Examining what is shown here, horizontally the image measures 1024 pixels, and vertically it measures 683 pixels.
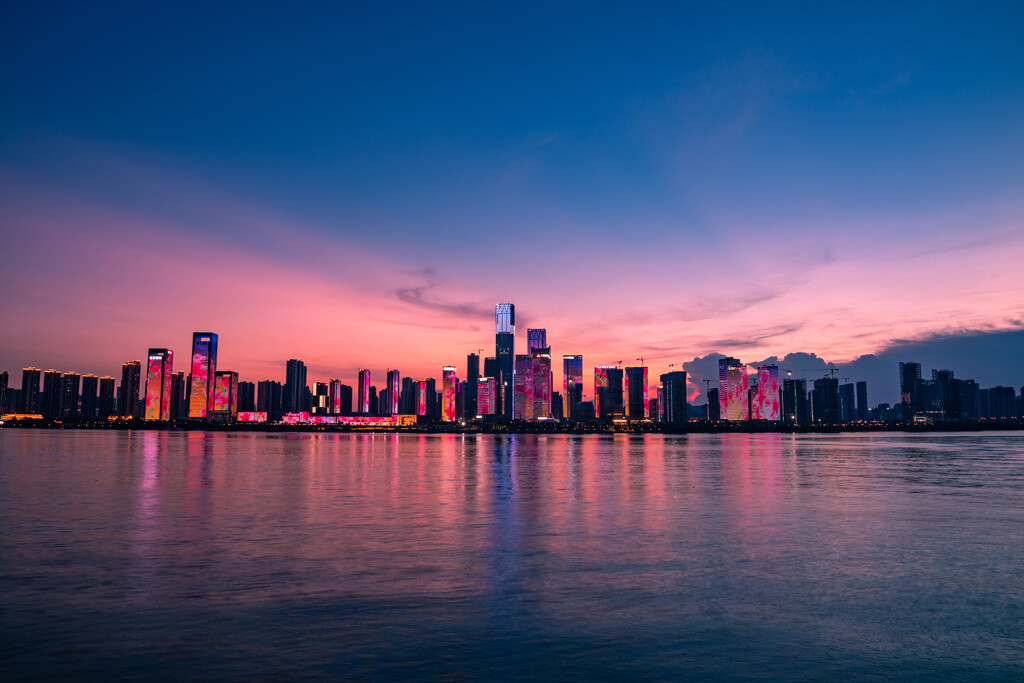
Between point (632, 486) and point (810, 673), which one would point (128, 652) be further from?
point (632, 486)

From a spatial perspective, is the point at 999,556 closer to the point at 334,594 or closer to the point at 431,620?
the point at 431,620

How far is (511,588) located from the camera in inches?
739

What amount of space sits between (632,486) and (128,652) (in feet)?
136

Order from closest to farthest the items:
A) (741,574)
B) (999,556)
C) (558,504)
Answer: (741,574), (999,556), (558,504)

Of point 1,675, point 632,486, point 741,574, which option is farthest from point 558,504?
point 1,675

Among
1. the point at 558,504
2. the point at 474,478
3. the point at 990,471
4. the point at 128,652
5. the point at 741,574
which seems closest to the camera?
the point at 128,652

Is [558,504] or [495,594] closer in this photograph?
[495,594]

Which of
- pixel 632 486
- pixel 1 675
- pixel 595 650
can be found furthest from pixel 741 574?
pixel 632 486

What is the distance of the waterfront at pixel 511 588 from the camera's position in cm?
1291

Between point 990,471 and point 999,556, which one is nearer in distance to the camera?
point 999,556

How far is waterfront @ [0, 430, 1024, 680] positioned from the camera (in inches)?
508

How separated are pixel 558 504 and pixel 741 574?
18.8 m

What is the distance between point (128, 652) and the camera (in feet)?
43.8

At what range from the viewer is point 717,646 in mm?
13773
